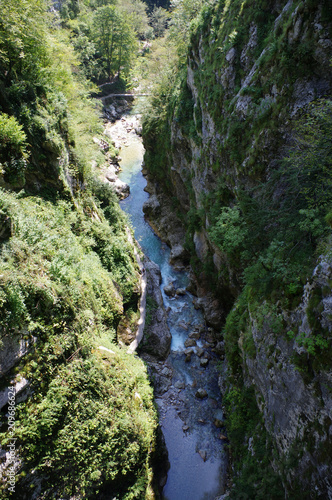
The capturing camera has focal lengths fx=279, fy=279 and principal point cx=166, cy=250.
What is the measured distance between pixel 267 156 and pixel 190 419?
11.9m

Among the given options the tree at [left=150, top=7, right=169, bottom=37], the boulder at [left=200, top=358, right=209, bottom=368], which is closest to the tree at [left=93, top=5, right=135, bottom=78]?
the tree at [left=150, top=7, right=169, bottom=37]

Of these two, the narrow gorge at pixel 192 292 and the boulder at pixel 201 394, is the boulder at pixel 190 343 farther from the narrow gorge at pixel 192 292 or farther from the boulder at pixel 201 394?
the boulder at pixel 201 394

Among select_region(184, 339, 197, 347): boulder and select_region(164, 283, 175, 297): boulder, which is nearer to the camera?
select_region(184, 339, 197, 347): boulder

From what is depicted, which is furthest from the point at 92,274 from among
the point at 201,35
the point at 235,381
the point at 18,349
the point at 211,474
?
the point at 201,35

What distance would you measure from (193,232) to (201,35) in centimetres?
1144

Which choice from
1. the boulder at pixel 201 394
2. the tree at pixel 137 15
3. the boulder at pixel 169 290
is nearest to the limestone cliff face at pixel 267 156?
the boulder at pixel 169 290

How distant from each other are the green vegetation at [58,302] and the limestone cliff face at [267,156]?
15.7 feet

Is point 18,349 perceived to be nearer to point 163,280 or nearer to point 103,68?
point 163,280

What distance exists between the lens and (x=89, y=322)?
33.6ft

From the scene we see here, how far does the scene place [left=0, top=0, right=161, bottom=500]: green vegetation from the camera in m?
7.45

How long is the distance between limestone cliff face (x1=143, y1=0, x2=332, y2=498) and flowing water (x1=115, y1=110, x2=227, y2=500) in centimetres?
271

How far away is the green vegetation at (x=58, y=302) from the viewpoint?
7453 mm

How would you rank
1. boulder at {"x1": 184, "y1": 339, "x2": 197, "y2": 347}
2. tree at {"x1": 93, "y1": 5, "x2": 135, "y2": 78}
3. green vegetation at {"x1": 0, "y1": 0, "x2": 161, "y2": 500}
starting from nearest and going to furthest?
1. green vegetation at {"x1": 0, "y1": 0, "x2": 161, "y2": 500}
2. boulder at {"x1": 184, "y1": 339, "x2": 197, "y2": 347}
3. tree at {"x1": 93, "y1": 5, "x2": 135, "y2": 78}

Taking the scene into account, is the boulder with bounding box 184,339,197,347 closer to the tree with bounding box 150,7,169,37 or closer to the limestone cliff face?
the limestone cliff face
